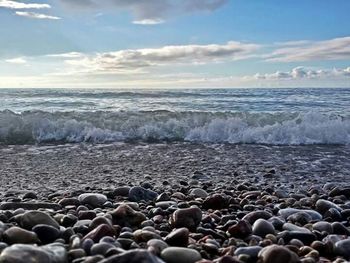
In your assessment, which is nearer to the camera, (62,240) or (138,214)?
(62,240)

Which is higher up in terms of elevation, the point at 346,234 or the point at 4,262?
the point at 4,262

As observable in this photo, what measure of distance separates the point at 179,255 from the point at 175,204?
1.75 metres

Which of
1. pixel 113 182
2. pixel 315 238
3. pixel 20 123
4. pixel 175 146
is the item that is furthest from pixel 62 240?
pixel 20 123

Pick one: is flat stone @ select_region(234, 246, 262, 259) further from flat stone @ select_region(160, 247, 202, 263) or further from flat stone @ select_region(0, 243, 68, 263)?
flat stone @ select_region(0, 243, 68, 263)

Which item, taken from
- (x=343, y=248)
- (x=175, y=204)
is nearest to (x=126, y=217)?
(x=175, y=204)

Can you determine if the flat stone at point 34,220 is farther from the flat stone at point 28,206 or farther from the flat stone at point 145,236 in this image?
the flat stone at point 28,206

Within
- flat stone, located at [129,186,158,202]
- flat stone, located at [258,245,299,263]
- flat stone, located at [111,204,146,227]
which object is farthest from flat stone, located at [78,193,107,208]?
flat stone, located at [258,245,299,263]

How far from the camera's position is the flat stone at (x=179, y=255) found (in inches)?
97.4

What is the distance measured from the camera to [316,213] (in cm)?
394

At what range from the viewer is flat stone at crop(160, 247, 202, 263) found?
2.47 meters

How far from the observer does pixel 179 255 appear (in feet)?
8.18

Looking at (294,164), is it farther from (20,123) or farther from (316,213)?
(20,123)

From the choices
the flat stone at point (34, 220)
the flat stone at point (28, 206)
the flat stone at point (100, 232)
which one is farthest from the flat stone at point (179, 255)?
the flat stone at point (28, 206)

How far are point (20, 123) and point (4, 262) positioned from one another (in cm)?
976
